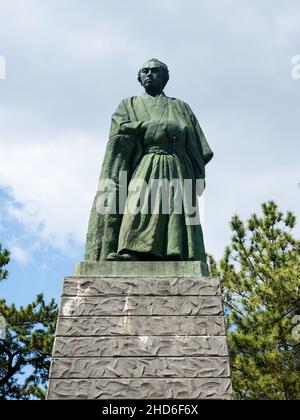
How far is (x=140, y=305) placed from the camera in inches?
213

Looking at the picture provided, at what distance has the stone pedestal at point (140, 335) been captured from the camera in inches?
194

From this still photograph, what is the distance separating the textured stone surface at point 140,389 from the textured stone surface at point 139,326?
0.46 m

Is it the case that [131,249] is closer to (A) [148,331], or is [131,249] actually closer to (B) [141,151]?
(A) [148,331]

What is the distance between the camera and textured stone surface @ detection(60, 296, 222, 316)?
17.6 ft

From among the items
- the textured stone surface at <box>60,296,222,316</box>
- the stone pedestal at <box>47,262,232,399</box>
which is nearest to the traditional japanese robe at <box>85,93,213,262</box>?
the stone pedestal at <box>47,262,232,399</box>

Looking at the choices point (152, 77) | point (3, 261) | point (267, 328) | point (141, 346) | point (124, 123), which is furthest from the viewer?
point (3, 261)

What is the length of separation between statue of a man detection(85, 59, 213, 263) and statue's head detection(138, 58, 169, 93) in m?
0.01

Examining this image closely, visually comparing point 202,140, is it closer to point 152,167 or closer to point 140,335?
point 152,167
